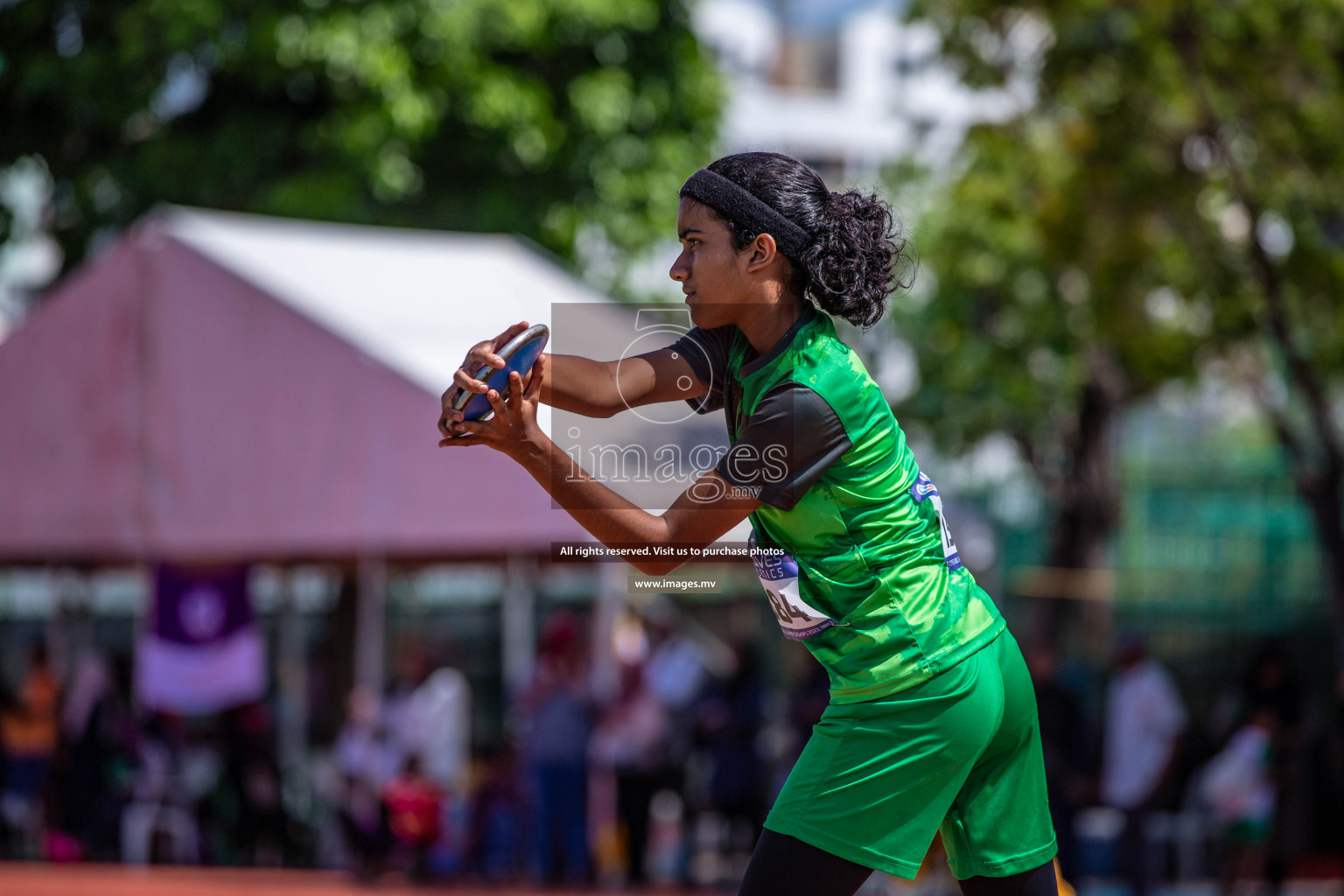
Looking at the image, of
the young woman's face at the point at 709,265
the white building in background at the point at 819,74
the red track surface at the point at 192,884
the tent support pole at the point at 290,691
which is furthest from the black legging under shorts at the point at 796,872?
the white building in background at the point at 819,74

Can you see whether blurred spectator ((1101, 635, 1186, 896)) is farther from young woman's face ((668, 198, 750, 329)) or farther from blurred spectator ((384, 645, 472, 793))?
young woman's face ((668, 198, 750, 329))

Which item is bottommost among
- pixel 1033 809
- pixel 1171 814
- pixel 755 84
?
pixel 1171 814

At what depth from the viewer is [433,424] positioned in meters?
8.73

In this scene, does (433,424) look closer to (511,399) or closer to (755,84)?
(511,399)

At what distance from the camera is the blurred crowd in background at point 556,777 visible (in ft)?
32.1

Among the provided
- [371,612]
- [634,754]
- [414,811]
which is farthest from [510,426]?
[634,754]

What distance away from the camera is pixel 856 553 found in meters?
2.68

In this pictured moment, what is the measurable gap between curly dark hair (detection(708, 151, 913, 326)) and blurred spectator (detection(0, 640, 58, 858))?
1000 cm

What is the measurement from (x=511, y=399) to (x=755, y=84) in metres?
36.0

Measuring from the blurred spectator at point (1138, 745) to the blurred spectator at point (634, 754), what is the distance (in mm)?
3003

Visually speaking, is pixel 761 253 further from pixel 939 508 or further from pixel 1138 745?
pixel 1138 745

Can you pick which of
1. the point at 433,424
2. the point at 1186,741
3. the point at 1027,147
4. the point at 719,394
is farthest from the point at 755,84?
the point at 719,394

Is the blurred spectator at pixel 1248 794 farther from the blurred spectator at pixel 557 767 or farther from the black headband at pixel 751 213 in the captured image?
the black headband at pixel 751 213

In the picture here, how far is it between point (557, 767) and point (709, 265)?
8.10 metres
